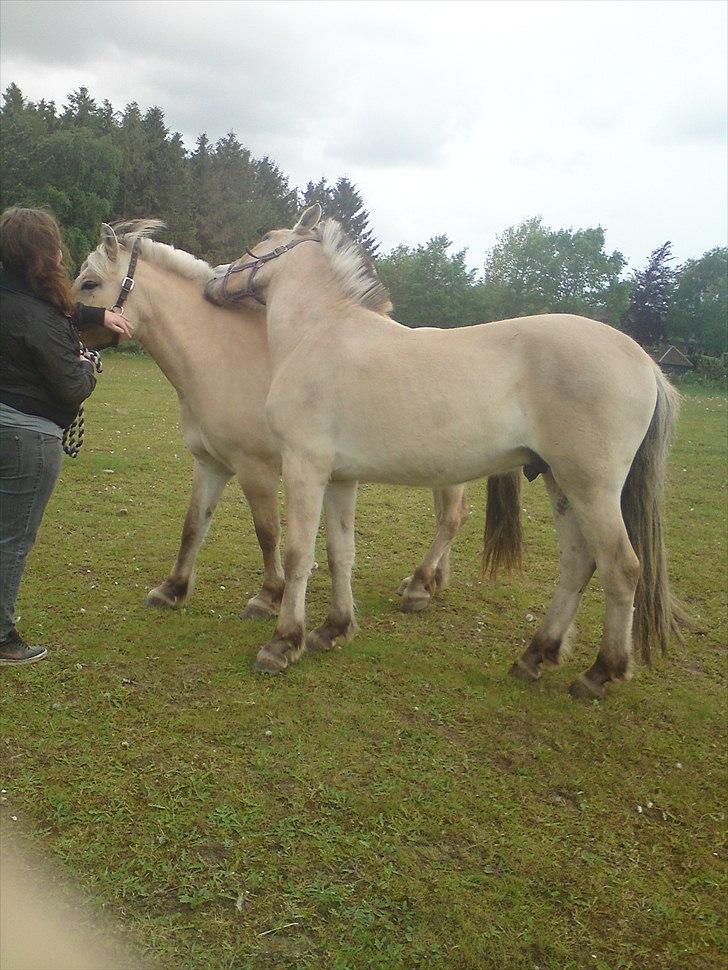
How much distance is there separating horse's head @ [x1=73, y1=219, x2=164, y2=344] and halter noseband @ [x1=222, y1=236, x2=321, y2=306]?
24.7 inches

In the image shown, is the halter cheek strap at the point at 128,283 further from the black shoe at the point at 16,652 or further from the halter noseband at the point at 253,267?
the black shoe at the point at 16,652

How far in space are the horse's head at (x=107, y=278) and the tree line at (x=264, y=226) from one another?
1.62m

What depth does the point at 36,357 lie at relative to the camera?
3.44m

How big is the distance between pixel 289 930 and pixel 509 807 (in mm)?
1198

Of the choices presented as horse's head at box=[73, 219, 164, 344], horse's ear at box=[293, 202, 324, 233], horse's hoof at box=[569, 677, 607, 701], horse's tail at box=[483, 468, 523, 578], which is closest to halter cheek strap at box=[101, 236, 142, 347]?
horse's head at box=[73, 219, 164, 344]

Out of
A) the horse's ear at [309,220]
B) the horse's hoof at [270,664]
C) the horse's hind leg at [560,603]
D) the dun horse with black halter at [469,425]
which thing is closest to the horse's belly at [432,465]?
the dun horse with black halter at [469,425]

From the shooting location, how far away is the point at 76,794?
285 cm

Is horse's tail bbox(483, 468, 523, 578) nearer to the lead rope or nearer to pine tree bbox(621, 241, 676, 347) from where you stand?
the lead rope

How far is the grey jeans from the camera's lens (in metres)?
3.57

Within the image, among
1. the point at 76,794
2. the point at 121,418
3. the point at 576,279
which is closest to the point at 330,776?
the point at 76,794

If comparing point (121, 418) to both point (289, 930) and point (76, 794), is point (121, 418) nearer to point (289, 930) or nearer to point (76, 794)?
point (76, 794)

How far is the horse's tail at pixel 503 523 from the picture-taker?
16.3 ft

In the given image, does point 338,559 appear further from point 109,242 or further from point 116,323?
point 109,242

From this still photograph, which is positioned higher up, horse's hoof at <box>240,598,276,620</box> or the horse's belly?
the horse's belly
